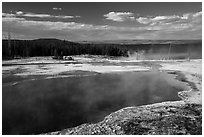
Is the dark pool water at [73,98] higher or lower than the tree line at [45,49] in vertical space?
lower

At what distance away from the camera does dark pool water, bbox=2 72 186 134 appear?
5.45m

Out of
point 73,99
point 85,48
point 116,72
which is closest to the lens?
point 73,99

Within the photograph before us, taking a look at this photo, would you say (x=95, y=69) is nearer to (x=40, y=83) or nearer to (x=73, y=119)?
(x=40, y=83)

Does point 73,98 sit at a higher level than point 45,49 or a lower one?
lower

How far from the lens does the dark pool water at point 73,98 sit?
545 cm

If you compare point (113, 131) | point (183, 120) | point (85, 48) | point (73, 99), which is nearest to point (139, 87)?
point (73, 99)

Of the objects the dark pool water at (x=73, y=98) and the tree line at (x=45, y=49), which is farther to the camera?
the tree line at (x=45, y=49)

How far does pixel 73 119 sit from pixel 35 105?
1.30m

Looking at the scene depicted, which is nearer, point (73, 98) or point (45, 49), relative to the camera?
point (73, 98)

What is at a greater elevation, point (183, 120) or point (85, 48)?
point (85, 48)

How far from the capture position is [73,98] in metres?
7.02

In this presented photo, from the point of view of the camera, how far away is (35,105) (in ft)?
20.9

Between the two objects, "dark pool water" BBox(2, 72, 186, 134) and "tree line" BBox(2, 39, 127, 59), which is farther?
"tree line" BBox(2, 39, 127, 59)

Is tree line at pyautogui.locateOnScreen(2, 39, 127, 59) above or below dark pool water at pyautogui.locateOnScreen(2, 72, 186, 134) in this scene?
above
